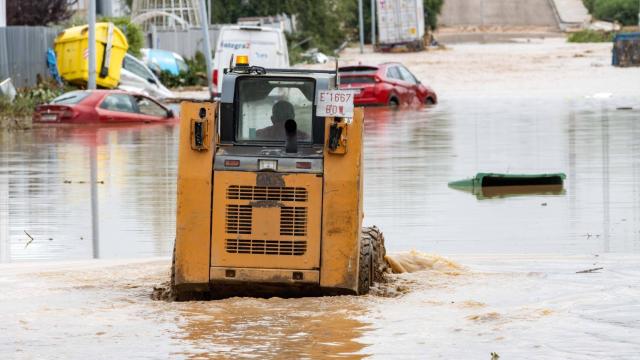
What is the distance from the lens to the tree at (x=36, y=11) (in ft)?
168

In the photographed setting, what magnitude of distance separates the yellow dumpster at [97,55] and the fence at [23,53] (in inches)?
19.2

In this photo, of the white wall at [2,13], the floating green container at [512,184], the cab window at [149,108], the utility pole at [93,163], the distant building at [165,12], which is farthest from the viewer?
the distant building at [165,12]

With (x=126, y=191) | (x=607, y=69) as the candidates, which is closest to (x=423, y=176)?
(x=126, y=191)

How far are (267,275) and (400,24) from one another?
245 ft

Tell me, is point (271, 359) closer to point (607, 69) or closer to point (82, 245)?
point (82, 245)

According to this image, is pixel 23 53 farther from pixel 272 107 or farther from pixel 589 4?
pixel 589 4

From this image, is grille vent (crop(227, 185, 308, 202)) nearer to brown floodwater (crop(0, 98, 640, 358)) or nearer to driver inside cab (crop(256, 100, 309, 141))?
driver inside cab (crop(256, 100, 309, 141))

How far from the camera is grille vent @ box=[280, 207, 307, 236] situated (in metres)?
11.6

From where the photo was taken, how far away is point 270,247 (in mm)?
11648

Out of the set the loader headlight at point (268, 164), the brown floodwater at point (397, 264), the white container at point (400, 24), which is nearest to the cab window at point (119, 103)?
the brown floodwater at point (397, 264)

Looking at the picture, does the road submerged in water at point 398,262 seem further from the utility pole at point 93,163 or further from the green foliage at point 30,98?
the green foliage at point 30,98

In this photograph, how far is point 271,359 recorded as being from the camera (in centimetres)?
1029

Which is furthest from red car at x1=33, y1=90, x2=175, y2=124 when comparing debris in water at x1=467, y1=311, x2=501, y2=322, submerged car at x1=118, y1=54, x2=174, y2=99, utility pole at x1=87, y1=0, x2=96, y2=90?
debris in water at x1=467, y1=311, x2=501, y2=322

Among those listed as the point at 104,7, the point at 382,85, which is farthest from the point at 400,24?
the point at 382,85
